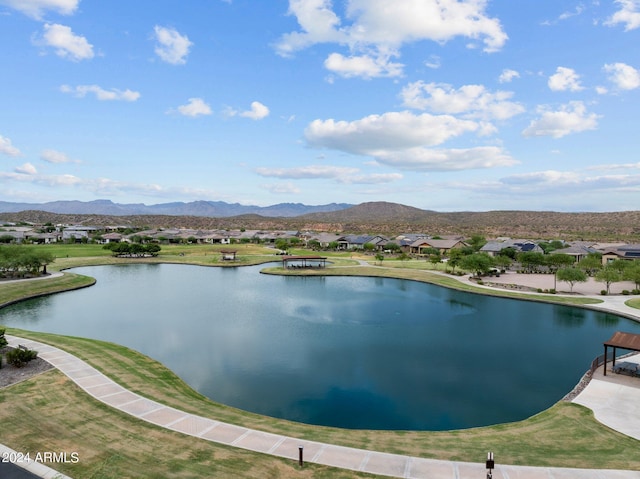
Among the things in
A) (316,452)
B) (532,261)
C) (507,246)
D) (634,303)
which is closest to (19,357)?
(316,452)

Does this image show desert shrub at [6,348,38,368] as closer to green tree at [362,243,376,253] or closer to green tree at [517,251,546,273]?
green tree at [517,251,546,273]

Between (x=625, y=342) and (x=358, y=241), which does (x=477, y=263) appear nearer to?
(x=625, y=342)

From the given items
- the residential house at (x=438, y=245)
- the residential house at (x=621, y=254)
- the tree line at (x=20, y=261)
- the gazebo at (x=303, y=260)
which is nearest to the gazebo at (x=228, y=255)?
the gazebo at (x=303, y=260)

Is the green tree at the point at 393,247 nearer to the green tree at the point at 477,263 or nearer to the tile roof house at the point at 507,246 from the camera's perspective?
the tile roof house at the point at 507,246

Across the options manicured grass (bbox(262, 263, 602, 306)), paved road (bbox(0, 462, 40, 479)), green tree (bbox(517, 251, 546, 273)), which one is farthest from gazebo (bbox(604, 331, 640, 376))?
green tree (bbox(517, 251, 546, 273))

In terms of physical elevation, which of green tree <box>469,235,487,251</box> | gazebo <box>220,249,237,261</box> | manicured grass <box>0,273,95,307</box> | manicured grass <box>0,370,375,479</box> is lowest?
manicured grass <box>0,273,95,307</box>

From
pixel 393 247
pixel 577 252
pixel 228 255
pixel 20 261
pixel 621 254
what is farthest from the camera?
pixel 393 247
